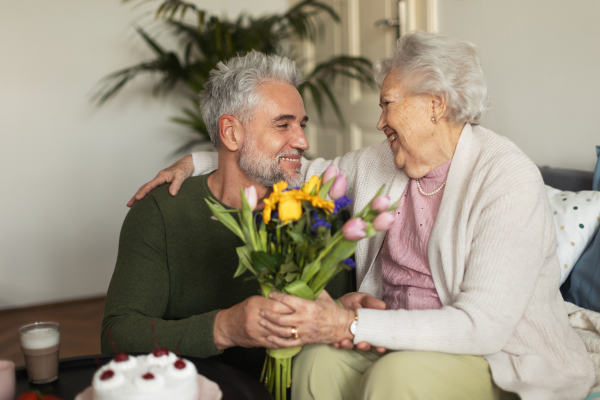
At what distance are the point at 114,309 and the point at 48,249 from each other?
8.36 feet

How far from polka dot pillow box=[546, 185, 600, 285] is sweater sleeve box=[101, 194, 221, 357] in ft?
3.31

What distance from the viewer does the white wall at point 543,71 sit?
1.81 m

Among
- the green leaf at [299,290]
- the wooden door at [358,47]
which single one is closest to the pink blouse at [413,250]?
the green leaf at [299,290]

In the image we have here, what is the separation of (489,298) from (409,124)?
51 cm

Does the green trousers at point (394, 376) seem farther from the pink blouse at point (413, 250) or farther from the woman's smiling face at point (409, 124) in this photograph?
the woman's smiling face at point (409, 124)

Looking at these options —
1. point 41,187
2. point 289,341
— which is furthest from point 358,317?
point 41,187

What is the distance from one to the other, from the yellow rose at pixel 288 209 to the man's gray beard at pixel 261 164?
641 mm

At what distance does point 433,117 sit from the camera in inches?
57.8

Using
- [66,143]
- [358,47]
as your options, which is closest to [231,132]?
[358,47]

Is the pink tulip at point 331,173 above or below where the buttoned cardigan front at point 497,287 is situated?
above

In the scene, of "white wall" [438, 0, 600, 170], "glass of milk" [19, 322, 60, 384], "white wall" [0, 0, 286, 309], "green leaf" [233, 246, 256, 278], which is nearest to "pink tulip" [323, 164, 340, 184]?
"green leaf" [233, 246, 256, 278]

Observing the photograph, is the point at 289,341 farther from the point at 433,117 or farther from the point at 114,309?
the point at 433,117

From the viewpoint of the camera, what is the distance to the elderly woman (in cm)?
120

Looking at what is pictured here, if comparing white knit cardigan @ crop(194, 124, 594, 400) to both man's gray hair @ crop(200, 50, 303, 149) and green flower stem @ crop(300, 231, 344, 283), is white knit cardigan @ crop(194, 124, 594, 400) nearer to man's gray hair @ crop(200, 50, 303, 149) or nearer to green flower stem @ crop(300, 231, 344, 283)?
green flower stem @ crop(300, 231, 344, 283)
